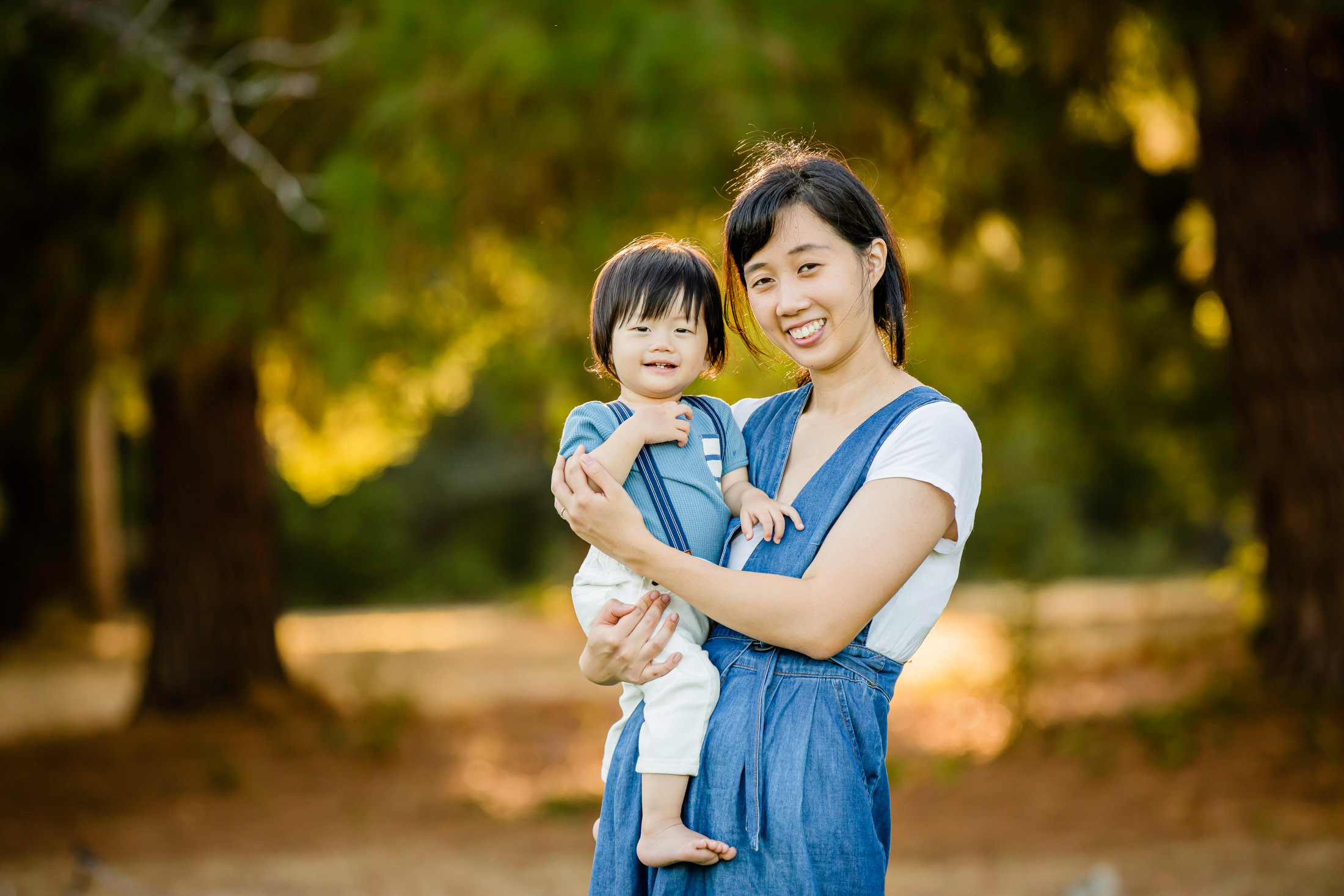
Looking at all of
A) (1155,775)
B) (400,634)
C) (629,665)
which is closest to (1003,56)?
(1155,775)

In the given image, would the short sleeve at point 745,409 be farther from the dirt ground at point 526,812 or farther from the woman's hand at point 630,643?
the dirt ground at point 526,812

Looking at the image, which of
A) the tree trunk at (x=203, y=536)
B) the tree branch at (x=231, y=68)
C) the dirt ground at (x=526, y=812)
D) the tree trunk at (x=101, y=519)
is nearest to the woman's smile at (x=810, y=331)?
the tree branch at (x=231, y=68)

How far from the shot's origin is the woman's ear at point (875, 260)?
1.83 meters

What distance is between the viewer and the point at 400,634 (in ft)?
52.6

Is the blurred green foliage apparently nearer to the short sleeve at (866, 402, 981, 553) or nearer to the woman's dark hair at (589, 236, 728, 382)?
the woman's dark hair at (589, 236, 728, 382)

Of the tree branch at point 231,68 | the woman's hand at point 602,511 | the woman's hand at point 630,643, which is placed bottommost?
the woman's hand at point 630,643

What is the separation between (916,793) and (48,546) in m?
14.9

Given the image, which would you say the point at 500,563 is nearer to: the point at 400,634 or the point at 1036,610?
the point at 400,634

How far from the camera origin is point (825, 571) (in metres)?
1.66

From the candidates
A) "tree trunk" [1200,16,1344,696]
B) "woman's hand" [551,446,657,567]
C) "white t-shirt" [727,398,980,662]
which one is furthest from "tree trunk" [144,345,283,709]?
"white t-shirt" [727,398,980,662]

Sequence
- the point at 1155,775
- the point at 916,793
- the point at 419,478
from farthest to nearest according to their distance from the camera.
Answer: the point at 419,478, the point at 916,793, the point at 1155,775

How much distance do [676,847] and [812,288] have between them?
852mm

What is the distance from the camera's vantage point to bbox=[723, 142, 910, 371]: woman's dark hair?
1792 mm

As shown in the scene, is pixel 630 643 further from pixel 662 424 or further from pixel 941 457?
pixel 941 457
